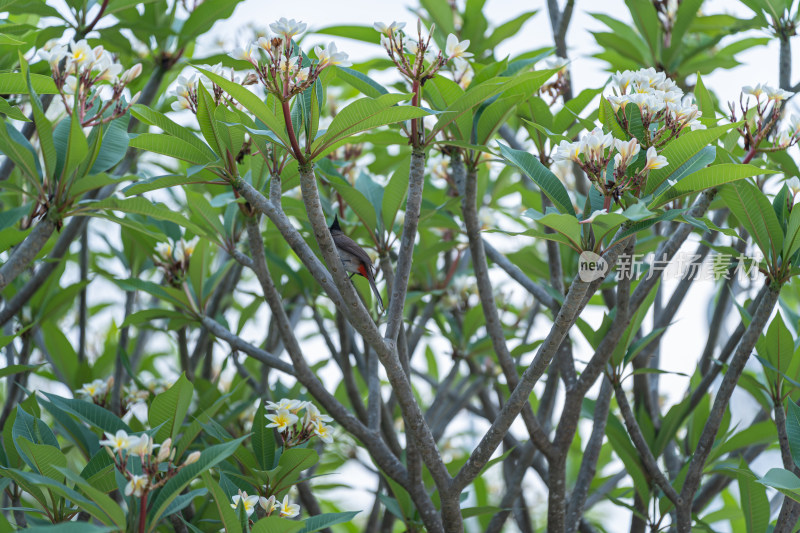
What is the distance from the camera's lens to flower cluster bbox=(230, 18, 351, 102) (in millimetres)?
1336

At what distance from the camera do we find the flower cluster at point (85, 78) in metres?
1.52

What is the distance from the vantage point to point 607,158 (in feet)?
4.52

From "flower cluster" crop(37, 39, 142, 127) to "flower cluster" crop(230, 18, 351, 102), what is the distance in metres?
0.37

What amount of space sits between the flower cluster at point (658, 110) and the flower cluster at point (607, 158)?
0.12m

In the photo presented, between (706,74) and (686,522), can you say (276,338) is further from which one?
(706,74)

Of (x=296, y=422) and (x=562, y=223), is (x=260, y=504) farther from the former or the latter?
(x=562, y=223)

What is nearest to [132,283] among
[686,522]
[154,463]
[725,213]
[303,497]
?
[303,497]

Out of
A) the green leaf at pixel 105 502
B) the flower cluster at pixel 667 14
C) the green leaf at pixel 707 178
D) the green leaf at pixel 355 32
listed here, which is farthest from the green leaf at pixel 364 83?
the flower cluster at pixel 667 14

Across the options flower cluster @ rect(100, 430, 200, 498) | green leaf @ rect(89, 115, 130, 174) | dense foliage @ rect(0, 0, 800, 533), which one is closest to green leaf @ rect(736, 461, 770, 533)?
dense foliage @ rect(0, 0, 800, 533)

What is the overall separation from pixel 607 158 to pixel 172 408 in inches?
41.2

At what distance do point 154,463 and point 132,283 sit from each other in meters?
1.06

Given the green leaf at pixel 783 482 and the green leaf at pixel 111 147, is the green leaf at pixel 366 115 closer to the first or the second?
the green leaf at pixel 111 147

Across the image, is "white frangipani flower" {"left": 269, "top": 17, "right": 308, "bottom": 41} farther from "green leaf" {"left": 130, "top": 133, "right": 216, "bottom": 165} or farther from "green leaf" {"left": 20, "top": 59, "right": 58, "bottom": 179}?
"green leaf" {"left": 20, "top": 59, "right": 58, "bottom": 179}

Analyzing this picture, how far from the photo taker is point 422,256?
260 cm
